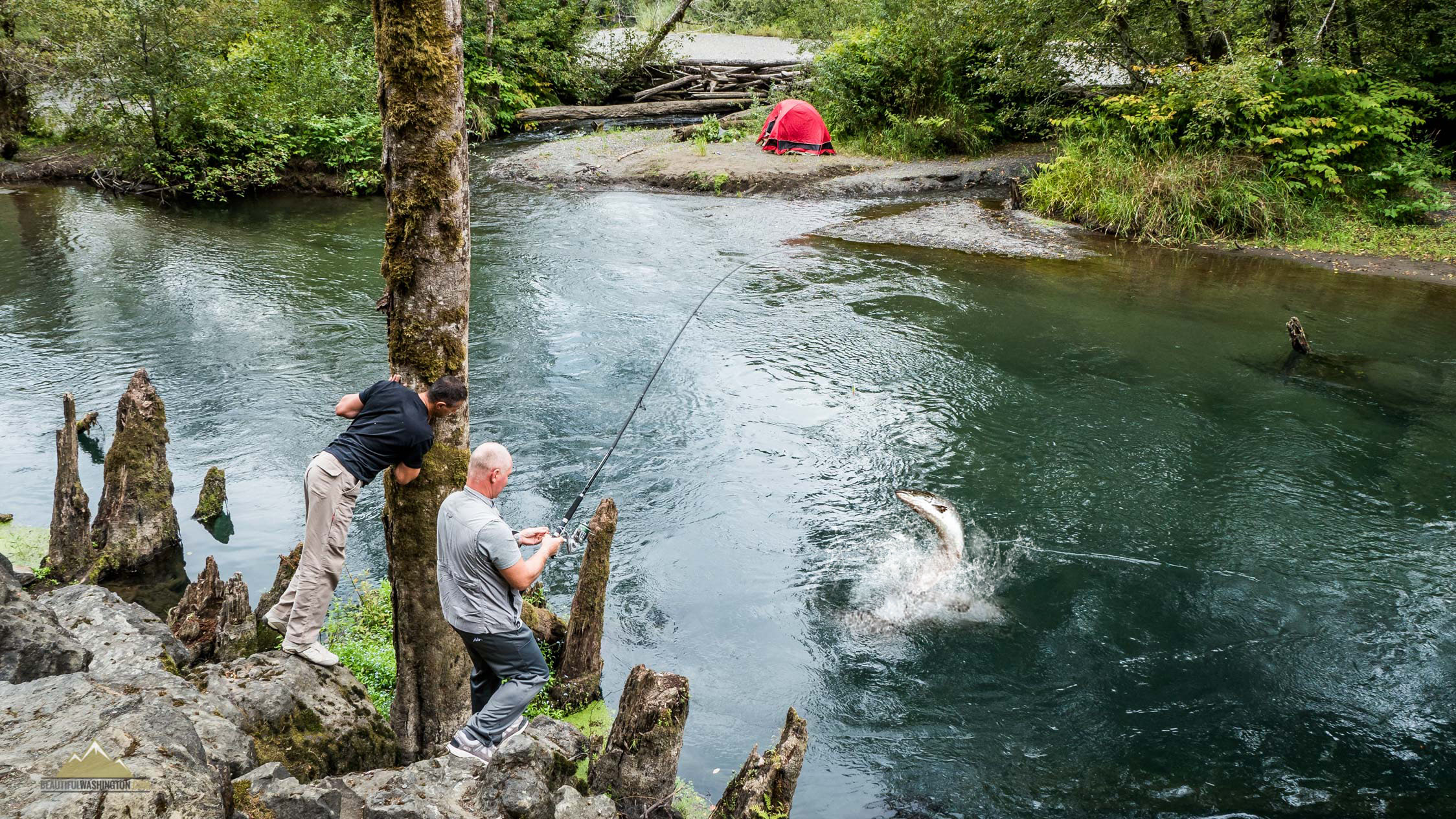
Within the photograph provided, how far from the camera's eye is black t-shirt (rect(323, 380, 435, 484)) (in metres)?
4.45

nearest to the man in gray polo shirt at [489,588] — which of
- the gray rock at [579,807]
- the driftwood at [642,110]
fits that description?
the gray rock at [579,807]

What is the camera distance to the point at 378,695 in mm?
5527

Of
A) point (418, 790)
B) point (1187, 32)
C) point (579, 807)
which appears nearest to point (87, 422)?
point (418, 790)

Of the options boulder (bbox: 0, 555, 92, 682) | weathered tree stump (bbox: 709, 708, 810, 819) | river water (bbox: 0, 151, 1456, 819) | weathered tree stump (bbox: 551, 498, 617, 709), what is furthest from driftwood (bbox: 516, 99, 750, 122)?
weathered tree stump (bbox: 709, 708, 810, 819)

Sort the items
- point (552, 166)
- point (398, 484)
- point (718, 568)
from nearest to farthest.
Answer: point (398, 484) → point (718, 568) → point (552, 166)

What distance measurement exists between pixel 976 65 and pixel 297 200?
51.5 feet

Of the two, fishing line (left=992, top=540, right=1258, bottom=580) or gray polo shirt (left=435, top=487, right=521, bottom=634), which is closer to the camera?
gray polo shirt (left=435, top=487, right=521, bottom=634)

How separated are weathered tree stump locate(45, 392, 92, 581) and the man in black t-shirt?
2511 millimetres

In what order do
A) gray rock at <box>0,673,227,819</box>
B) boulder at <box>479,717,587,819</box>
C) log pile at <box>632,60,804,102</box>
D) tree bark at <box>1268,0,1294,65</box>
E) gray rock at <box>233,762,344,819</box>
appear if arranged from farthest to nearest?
1. log pile at <box>632,60,804,102</box>
2. tree bark at <box>1268,0,1294,65</box>
3. boulder at <box>479,717,587,819</box>
4. gray rock at <box>233,762,344,819</box>
5. gray rock at <box>0,673,227,819</box>

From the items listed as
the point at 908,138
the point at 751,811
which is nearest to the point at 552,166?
the point at 908,138

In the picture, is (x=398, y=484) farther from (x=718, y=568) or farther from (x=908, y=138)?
(x=908, y=138)

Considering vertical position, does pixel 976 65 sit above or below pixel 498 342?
above

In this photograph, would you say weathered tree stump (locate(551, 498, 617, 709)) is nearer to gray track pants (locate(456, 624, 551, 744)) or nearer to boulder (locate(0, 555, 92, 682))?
gray track pants (locate(456, 624, 551, 744))

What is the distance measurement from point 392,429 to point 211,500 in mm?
4399
